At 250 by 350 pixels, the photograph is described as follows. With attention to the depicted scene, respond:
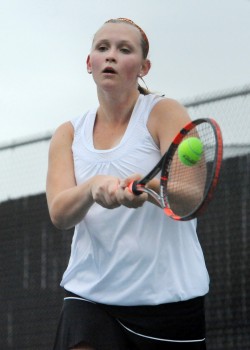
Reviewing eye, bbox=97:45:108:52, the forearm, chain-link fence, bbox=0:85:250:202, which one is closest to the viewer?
the forearm

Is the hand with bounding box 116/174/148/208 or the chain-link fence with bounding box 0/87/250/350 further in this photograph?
the chain-link fence with bounding box 0/87/250/350

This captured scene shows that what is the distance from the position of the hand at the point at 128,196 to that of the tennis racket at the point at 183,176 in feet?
0.12

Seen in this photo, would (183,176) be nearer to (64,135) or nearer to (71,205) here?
(71,205)

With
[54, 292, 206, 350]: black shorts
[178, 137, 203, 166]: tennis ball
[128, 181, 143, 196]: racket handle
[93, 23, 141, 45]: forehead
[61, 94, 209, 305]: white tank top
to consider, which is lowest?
[54, 292, 206, 350]: black shorts

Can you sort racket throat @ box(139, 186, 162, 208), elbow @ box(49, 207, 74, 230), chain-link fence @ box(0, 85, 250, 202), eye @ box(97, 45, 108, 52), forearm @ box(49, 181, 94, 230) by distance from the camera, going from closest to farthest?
racket throat @ box(139, 186, 162, 208) → forearm @ box(49, 181, 94, 230) → elbow @ box(49, 207, 74, 230) → eye @ box(97, 45, 108, 52) → chain-link fence @ box(0, 85, 250, 202)

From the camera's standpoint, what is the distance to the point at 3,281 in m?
5.35

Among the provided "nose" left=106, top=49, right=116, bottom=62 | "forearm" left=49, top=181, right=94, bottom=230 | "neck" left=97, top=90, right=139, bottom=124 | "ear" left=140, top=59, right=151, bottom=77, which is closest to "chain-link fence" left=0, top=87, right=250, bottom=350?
"ear" left=140, top=59, right=151, bottom=77

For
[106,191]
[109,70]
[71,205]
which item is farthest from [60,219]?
[109,70]

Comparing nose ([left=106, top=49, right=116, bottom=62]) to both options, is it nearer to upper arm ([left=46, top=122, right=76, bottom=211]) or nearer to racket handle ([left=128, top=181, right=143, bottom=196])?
upper arm ([left=46, top=122, right=76, bottom=211])

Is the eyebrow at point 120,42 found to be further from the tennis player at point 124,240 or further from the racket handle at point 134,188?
the racket handle at point 134,188

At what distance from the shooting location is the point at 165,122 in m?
3.55

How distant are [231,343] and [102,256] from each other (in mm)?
1136

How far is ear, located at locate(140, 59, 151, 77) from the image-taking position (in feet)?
12.3

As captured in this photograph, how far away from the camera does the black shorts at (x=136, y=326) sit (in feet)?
11.6
